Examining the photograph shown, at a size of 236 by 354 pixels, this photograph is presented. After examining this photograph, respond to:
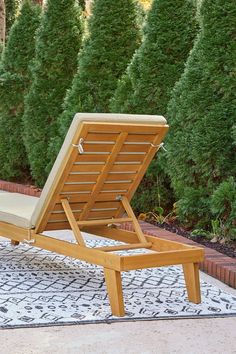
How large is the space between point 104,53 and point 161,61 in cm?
124

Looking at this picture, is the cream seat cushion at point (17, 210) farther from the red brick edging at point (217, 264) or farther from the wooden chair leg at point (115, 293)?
the red brick edging at point (217, 264)

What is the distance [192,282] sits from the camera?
4398mm

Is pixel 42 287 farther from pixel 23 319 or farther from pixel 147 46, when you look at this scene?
pixel 147 46

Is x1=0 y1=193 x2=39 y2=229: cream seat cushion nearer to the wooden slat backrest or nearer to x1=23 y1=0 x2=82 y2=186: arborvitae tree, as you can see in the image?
the wooden slat backrest

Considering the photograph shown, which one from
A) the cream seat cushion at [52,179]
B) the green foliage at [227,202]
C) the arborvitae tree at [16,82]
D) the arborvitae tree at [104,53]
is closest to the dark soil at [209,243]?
the green foliage at [227,202]

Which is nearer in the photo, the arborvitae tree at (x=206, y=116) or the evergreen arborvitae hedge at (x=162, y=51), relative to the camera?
the arborvitae tree at (x=206, y=116)

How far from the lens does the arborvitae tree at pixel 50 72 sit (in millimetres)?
9281

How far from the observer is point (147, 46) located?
24.0 ft

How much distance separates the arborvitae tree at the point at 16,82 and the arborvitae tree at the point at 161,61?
3.22m

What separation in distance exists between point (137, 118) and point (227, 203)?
5.39 ft

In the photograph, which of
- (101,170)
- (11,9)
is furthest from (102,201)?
(11,9)

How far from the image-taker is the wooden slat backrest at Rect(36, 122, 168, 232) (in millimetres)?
4438

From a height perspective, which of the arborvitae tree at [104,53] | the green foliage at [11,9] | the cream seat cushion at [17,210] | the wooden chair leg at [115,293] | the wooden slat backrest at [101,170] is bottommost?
the wooden chair leg at [115,293]

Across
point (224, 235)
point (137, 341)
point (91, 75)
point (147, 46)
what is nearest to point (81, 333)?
point (137, 341)
